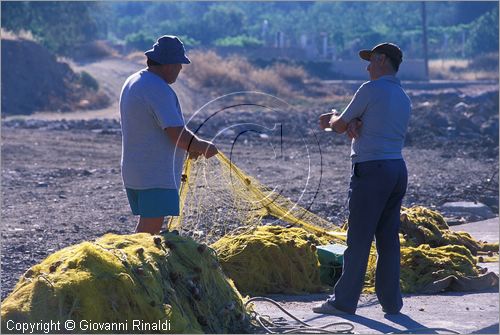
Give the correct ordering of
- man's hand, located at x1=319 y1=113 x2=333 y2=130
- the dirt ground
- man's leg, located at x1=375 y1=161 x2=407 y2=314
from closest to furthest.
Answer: man's leg, located at x1=375 y1=161 x2=407 y2=314, man's hand, located at x1=319 y1=113 x2=333 y2=130, the dirt ground

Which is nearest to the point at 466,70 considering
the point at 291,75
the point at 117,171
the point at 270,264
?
the point at 291,75

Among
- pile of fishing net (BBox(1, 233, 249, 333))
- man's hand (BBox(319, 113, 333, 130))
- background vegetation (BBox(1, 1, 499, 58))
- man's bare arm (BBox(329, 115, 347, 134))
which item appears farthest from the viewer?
background vegetation (BBox(1, 1, 499, 58))

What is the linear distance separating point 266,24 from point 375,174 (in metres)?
117

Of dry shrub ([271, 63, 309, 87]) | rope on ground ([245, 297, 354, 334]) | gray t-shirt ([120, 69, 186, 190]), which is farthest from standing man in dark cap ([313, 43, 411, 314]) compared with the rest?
dry shrub ([271, 63, 309, 87])

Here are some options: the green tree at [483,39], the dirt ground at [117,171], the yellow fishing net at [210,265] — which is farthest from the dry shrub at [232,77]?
the green tree at [483,39]

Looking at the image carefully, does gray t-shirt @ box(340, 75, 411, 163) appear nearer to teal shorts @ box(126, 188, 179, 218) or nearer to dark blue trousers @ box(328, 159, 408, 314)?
dark blue trousers @ box(328, 159, 408, 314)

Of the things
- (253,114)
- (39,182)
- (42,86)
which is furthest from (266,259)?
(42,86)

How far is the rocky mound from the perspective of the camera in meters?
38.9

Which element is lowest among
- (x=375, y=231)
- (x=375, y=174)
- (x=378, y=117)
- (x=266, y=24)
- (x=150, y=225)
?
(x=375, y=231)

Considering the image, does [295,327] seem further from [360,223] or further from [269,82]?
[269,82]

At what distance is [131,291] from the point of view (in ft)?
21.0

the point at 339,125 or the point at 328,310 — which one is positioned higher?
the point at 339,125

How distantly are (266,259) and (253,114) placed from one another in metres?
28.4

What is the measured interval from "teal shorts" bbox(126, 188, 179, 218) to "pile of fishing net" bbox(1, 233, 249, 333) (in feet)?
1.69
